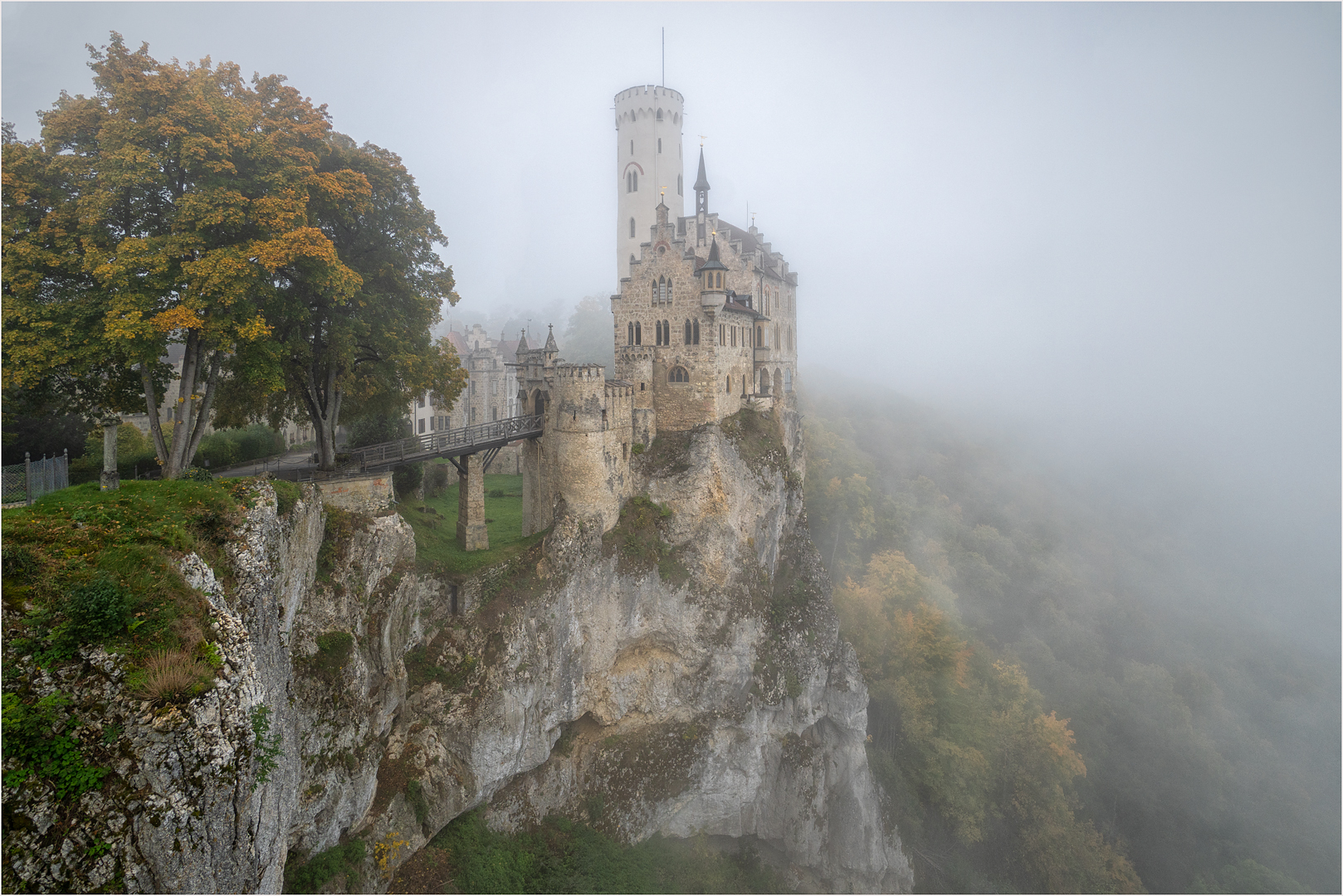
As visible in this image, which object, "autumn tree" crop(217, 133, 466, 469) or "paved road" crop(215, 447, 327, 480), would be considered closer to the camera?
"autumn tree" crop(217, 133, 466, 469)

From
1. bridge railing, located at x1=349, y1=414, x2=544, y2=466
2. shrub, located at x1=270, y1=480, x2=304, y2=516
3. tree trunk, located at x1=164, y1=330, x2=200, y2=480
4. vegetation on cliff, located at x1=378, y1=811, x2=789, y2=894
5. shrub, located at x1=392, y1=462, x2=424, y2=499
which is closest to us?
shrub, located at x1=270, y1=480, x2=304, y2=516

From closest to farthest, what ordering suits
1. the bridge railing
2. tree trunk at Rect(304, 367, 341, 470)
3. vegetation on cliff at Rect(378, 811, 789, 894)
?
tree trunk at Rect(304, 367, 341, 470) < vegetation on cliff at Rect(378, 811, 789, 894) < the bridge railing

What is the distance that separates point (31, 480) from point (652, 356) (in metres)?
23.2

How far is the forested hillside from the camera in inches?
1558

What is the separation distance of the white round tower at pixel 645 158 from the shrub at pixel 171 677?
35.9m

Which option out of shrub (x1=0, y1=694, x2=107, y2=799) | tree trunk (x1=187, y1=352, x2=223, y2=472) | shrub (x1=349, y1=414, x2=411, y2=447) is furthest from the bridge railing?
shrub (x1=0, y1=694, x2=107, y2=799)

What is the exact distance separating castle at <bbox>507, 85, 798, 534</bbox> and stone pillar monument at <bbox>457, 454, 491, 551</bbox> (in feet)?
1.36

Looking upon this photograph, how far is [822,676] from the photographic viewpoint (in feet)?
116

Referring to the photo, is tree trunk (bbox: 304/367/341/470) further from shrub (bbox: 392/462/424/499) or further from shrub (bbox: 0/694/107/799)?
shrub (bbox: 0/694/107/799)

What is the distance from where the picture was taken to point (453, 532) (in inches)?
1150

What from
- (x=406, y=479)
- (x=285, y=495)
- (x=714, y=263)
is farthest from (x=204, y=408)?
(x=714, y=263)

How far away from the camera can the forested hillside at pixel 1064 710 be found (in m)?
39.6

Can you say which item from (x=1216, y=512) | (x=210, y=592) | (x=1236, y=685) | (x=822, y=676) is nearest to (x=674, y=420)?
(x=822, y=676)

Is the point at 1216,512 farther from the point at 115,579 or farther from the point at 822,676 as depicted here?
the point at 115,579
